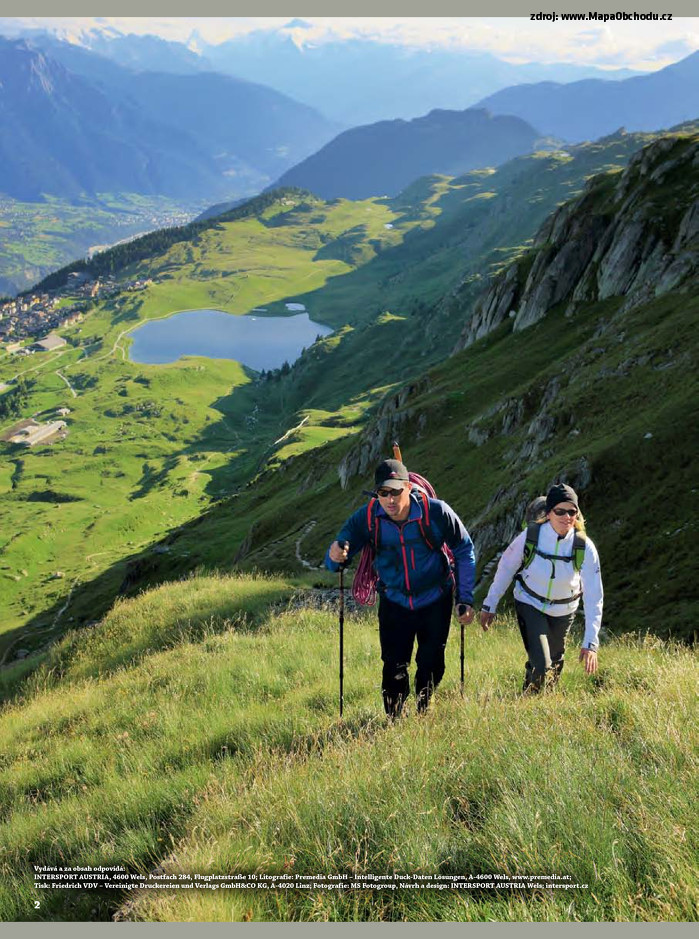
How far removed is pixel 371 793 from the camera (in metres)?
5.34

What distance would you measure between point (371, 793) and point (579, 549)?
419 cm

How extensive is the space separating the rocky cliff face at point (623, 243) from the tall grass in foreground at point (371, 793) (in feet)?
128

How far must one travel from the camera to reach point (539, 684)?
7.74 meters

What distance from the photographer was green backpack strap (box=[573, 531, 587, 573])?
7.93 m

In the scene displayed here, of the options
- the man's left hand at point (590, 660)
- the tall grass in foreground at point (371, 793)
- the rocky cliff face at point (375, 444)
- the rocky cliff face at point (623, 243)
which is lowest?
the tall grass in foreground at point (371, 793)

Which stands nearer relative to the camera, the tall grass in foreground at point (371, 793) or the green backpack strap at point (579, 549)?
the tall grass in foreground at point (371, 793)

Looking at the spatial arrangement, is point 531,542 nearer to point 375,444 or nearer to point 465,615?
point 465,615

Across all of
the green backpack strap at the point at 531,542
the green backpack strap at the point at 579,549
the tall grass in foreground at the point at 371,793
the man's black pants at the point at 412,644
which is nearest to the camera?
the tall grass in foreground at the point at 371,793

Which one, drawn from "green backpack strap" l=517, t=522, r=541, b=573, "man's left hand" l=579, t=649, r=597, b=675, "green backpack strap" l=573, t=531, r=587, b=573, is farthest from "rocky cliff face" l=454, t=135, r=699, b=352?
"man's left hand" l=579, t=649, r=597, b=675

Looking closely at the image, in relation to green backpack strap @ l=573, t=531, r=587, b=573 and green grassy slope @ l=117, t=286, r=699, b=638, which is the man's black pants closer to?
green backpack strap @ l=573, t=531, r=587, b=573

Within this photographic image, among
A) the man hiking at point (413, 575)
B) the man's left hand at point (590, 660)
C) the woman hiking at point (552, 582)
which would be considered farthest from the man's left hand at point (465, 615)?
the man's left hand at point (590, 660)

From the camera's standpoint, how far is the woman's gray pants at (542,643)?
7.78 m

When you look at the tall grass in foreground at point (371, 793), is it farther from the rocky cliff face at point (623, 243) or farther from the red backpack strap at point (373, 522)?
the rocky cliff face at point (623, 243)

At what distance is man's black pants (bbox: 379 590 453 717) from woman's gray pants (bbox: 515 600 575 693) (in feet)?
3.60
